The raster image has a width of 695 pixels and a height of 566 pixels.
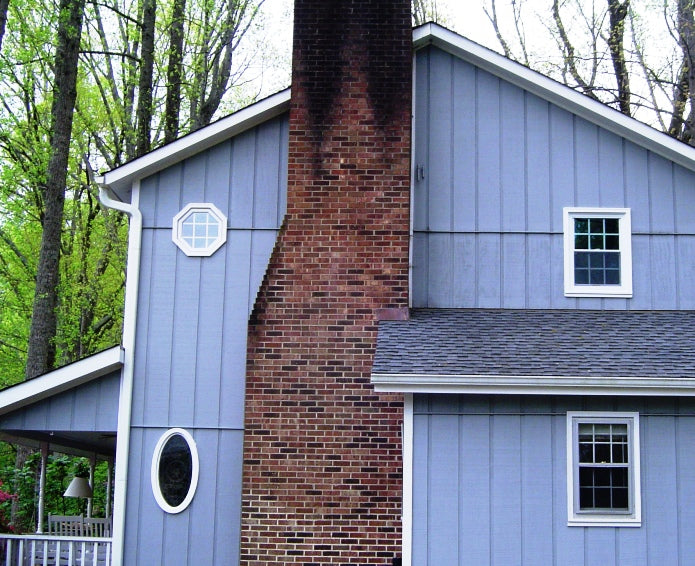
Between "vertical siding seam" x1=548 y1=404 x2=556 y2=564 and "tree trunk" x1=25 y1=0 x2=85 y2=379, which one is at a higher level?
"tree trunk" x1=25 y1=0 x2=85 y2=379

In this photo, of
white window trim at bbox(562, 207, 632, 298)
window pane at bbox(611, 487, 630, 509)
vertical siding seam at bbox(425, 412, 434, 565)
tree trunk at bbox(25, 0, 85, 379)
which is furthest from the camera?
tree trunk at bbox(25, 0, 85, 379)

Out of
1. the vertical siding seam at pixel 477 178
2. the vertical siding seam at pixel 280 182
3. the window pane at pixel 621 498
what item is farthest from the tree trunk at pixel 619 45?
the window pane at pixel 621 498

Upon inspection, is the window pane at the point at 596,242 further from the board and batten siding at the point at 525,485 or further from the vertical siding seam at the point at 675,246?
the board and batten siding at the point at 525,485

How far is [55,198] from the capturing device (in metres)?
18.3

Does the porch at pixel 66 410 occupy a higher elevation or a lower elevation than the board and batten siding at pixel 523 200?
lower

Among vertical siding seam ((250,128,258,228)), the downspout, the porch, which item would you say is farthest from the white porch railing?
vertical siding seam ((250,128,258,228))

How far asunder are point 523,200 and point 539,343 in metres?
2.12

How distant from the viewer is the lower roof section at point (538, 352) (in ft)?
33.2

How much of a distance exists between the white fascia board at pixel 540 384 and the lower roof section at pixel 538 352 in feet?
0.03

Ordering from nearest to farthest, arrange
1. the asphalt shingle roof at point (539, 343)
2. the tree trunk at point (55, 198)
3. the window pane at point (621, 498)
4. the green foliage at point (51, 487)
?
the asphalt shingle roof at point (539, 343)
the window pane at point (621, 498)
the tree trunk at point (55, 198)
the green foliage at point (51, 487)

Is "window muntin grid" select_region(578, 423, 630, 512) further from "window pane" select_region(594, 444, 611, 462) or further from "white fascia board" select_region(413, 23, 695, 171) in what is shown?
"white fascia board" select_region(413, 23, 695, 171)

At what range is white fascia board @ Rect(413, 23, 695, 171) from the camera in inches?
467

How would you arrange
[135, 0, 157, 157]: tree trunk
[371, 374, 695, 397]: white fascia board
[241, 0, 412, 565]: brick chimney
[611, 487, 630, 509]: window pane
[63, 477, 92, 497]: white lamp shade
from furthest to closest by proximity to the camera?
1. [135, 0, 157, 157]: tree trunk
2. [63, 477, 92, 497]: white lamp shade
3. [241, 0, 412, 565]: brick chimney
4. [611, 487, 630, 509]: window pane
5. [371, 374, 695, 397]: white fascia board

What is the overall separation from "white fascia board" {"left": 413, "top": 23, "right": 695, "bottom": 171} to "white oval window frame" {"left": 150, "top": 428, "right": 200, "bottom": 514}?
18.0ft
